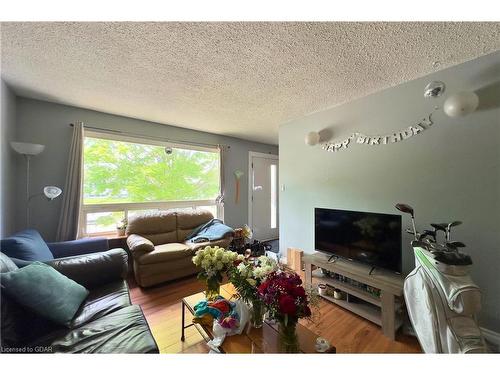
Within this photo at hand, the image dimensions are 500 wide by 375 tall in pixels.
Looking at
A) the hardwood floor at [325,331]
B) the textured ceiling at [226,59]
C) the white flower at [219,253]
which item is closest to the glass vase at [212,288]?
the white flower at [219,253]

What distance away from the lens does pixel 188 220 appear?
129 inches

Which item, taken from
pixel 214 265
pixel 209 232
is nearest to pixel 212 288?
pixel 214 265

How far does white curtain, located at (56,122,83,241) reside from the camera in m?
2.42

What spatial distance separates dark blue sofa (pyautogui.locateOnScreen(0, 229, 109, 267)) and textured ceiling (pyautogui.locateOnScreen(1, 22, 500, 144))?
147 centimetres

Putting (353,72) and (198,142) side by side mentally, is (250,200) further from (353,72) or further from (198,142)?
(353,72)

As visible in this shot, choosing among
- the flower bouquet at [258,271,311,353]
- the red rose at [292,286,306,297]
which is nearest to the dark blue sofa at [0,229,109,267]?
the flower bouquet at [258,271,311,353]

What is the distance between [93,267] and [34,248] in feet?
1.58

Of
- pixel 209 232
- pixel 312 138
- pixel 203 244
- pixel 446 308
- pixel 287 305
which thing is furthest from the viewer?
pixel 209 232

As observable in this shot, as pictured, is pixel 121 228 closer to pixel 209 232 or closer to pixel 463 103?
pixel 209 232

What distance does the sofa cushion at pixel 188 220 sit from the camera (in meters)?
3.17

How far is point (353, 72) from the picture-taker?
1769 millimetres

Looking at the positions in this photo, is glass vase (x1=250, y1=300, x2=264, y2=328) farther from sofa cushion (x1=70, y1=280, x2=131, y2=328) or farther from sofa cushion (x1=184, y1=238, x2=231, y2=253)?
sofa cushion (x1=184, y1=238, x2=231, y2=253)

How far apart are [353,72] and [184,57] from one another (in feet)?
4.88
